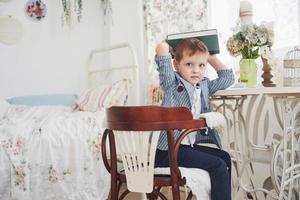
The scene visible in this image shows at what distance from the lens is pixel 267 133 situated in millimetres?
2365

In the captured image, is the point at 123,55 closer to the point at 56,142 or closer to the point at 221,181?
the point at 56,142

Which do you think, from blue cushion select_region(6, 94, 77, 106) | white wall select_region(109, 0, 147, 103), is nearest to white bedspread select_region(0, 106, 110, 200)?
blue cushion select_region(6, 94, 77, 106)

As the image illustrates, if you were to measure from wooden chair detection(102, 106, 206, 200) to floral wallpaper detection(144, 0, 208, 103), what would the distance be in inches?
63.6

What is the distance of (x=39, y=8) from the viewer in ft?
11.1

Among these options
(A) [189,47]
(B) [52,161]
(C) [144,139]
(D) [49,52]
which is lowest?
(B) [52,161]

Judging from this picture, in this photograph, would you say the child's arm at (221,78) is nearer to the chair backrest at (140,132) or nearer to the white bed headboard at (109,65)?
the chair backrest at (140,132)

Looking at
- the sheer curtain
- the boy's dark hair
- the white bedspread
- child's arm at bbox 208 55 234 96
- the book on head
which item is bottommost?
the white bedspread

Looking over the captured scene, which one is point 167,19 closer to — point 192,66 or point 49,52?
point 49,52

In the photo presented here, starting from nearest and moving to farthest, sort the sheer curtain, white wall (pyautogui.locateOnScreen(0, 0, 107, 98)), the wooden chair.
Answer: the wooden chair, the sheer curtain, white wall (pyautogui.locateOnScreen(0, 0, 107, 98))

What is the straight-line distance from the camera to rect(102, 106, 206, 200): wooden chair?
1.28 metres

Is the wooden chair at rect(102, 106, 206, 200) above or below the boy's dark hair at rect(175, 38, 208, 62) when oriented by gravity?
below

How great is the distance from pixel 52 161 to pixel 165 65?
100 cm

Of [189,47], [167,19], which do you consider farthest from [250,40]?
[167,19]

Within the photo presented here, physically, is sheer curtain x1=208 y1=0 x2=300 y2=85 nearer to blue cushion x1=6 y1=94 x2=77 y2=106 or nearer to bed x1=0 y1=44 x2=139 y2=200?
bed x1=0 y1=44 x2=139 y2=200
